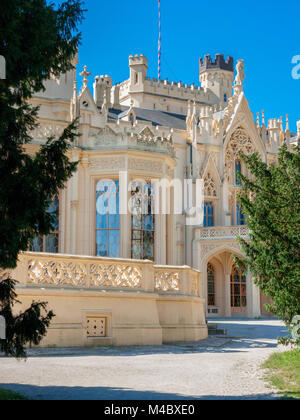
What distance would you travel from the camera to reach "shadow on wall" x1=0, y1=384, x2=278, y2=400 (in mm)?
6062

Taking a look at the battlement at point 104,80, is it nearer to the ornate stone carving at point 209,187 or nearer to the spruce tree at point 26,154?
the ornate stone carving at point 209,187

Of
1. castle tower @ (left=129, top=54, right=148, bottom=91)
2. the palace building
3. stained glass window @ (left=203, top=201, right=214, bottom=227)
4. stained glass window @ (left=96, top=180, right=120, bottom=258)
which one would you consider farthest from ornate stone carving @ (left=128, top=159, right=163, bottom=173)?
castle tower @ (left=129, top=54, right=148, bottom=91)

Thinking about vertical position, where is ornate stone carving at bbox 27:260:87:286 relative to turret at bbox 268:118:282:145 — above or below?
below

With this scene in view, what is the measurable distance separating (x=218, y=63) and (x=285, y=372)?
59.7 metres

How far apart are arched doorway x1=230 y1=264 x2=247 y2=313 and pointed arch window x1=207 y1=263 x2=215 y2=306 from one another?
1.09 m

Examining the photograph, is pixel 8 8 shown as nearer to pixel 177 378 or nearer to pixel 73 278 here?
pixel 177 378

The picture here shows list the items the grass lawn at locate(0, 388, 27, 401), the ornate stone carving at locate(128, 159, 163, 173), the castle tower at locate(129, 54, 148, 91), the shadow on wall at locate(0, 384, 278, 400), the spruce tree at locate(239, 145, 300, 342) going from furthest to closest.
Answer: the castle tower at locate(129, 54, 148, 91) → the ornate stone carving at locate(128, 159, 163, 173) → the spruce tree at locate(239, 145, 300, 342) → the shadow on wall at locate(0, 384, 278, 400) → the grass lawn at locate(0, 388, 27, 401)

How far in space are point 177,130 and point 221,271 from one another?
899cm

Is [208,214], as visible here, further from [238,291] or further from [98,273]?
[98,273]

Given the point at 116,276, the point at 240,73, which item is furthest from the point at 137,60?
the point at 116,276

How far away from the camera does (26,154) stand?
633 centimetres

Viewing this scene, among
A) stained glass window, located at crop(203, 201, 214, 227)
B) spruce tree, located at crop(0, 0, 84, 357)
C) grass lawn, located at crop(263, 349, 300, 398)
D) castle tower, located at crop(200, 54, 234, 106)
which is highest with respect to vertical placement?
castle tower, located at crop(200, 54, 234, 106)

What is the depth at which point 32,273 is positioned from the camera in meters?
11.6

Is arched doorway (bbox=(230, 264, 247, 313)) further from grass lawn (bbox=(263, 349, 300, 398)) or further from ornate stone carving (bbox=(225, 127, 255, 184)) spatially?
grass lawn (bbox=(263, 349, 300, 398))
